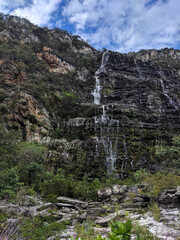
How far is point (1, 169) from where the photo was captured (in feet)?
24.5

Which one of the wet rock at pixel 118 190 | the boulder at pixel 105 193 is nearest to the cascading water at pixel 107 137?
the wet rock at pixel 118 190

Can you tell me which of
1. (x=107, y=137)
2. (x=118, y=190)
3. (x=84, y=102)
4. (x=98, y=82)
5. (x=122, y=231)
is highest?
(x=98, y=82)

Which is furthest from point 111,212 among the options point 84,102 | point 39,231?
point 84,102

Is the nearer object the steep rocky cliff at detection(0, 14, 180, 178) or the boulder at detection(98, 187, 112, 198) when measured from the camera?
the boulder at detection(98, 187, 112, 198)

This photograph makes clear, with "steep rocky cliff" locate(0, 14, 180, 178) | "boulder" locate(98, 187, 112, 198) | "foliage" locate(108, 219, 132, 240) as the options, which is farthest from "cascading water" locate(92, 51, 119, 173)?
"foliage" locate(108, 219, 132, 240)

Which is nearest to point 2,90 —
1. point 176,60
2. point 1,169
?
point 1,169

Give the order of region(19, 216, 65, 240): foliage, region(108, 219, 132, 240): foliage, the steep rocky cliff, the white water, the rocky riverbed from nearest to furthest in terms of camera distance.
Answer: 1. region(108, 219, 132, 240): foliage
2. region(19, 216, 65, 240): foliage
3. the rocky riverbed
4. the steep rocky cliff
5. the white water

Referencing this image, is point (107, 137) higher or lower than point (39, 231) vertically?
higher

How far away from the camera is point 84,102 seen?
1056 inches

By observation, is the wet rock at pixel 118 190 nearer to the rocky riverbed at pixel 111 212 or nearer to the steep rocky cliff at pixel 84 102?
the rocky riverbed at pixel 111 212

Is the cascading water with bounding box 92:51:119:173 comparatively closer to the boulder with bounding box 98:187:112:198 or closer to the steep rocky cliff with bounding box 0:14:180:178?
the steep rocky cliff with bounding box 0:14:180:178

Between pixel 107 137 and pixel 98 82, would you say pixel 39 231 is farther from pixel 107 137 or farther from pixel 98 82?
pixel 98 82

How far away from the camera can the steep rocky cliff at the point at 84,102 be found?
17578mm

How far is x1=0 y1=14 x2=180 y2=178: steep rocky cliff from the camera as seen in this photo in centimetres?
1758
